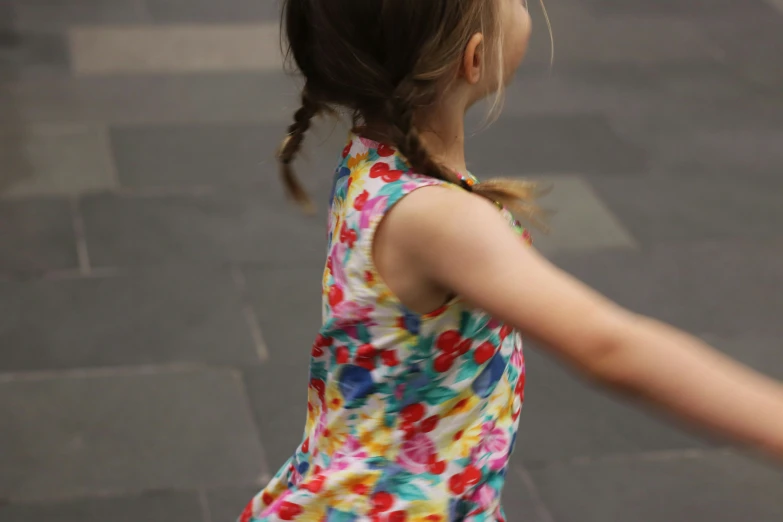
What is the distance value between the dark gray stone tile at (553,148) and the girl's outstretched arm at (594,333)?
2.59 m

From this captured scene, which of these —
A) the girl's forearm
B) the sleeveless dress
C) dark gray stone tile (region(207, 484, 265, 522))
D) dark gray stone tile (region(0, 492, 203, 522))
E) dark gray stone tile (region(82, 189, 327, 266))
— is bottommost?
dark gray stone tile (region(82, 189, 327, 266))

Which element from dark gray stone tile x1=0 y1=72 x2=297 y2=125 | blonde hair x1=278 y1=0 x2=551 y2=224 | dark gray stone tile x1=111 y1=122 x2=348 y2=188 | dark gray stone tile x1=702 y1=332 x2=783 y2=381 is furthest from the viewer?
dark gray stone tile x1=0 y1=72 x2=297 y2=125

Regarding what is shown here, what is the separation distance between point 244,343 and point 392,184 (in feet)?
5.32

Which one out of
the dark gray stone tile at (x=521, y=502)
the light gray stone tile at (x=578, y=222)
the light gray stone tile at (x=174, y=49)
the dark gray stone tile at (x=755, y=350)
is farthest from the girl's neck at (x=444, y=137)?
the light gray stone tile at (x=174, y=49)

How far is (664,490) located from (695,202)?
1386 mm

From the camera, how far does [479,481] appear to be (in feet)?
4.31

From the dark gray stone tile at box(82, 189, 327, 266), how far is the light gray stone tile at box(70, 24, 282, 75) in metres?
1.01

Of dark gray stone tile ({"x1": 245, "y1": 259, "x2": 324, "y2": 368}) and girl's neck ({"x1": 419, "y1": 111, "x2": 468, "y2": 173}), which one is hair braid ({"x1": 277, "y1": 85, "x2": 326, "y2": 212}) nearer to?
girl's neck ({"x1": 419, "y1": 111, "x2": 468, "y2": 173})

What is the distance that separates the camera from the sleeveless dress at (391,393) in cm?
121

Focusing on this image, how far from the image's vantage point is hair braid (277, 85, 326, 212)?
1312mm

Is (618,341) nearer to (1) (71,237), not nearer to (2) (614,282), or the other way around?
(2) (614,282)

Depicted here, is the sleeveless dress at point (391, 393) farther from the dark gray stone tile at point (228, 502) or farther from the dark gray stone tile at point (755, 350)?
the dark gray stone tile at point (755, 350)

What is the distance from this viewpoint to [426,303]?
1179mm

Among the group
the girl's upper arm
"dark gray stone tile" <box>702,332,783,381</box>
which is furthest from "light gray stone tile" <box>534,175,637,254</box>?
the girl's upper arm
